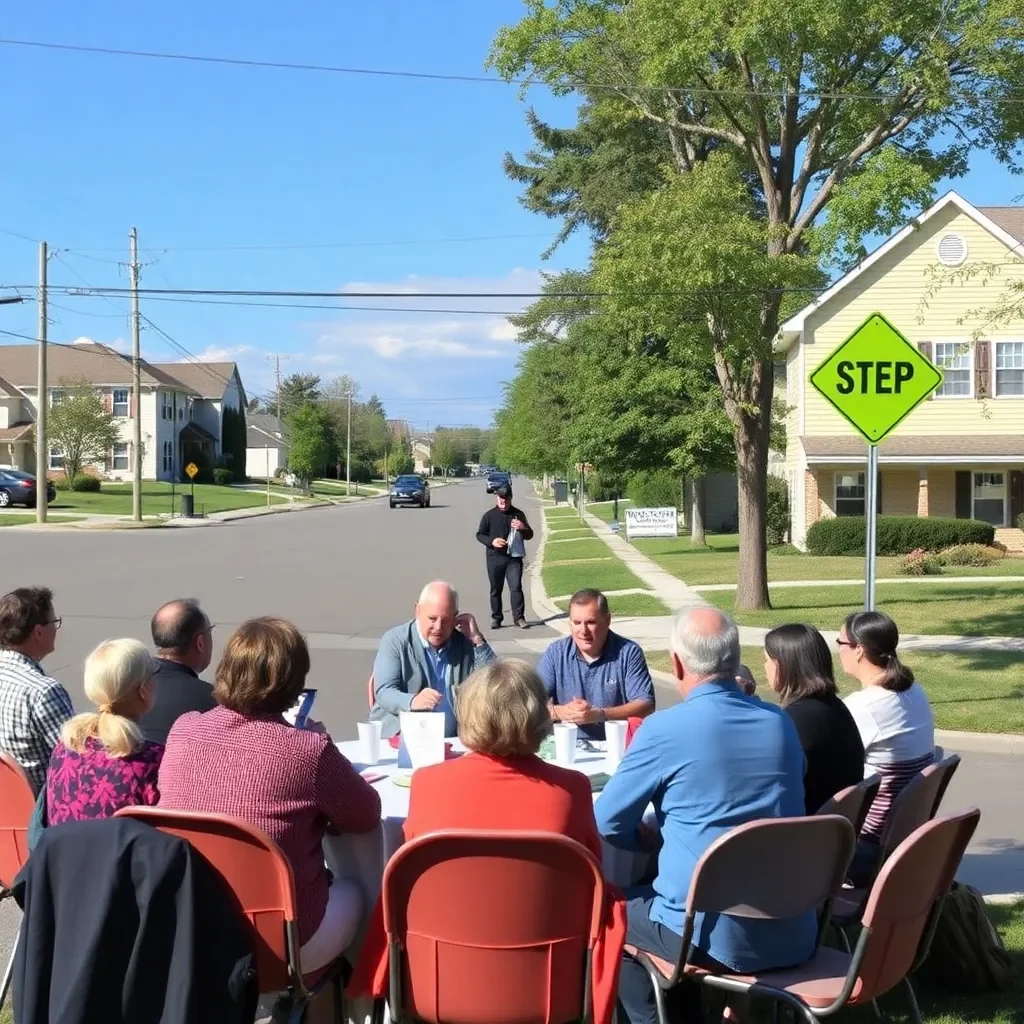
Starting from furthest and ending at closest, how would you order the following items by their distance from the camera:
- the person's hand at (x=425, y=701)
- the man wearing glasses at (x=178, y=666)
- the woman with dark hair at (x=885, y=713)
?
1. the person's hand at (x=425, y=701)
2. the woman with dark hair at (x=885, y=713)
3. the man wearing glasses at (x=178, y=666)

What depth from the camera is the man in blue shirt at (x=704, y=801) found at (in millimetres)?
3953

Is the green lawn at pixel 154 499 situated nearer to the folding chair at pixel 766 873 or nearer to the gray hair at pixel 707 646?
the gray hair at pixel 707 646

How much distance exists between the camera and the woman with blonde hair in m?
4.01

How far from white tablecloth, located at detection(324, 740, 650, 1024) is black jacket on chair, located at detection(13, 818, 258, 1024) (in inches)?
35.1

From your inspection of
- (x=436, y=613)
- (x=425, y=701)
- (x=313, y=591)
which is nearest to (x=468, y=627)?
(x=436, y=613)

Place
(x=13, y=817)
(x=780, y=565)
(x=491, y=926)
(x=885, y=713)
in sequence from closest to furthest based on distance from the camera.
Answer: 1. (x=491, y=926)
2. (x=13, y=817)
3. (x=885, y=713)
4. (x=780, y=565)

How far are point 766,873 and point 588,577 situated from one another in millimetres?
20742

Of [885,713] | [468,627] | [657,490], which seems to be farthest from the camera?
[657,490]

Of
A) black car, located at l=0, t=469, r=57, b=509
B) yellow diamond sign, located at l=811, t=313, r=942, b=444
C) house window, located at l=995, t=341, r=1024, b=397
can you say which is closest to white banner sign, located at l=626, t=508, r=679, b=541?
house window, located at l=995, t=341, r=1024, b=397

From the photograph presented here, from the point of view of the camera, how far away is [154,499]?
226 ft

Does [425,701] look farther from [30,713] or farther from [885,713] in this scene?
[885,713]

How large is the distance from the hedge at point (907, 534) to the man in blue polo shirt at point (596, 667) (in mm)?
24055

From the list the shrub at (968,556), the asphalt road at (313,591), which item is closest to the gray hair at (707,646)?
the asphalt road at (313,591)

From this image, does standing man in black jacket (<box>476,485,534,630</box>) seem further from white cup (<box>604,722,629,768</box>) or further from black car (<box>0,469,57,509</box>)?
black car (<box>0,469,57,509</box>)
